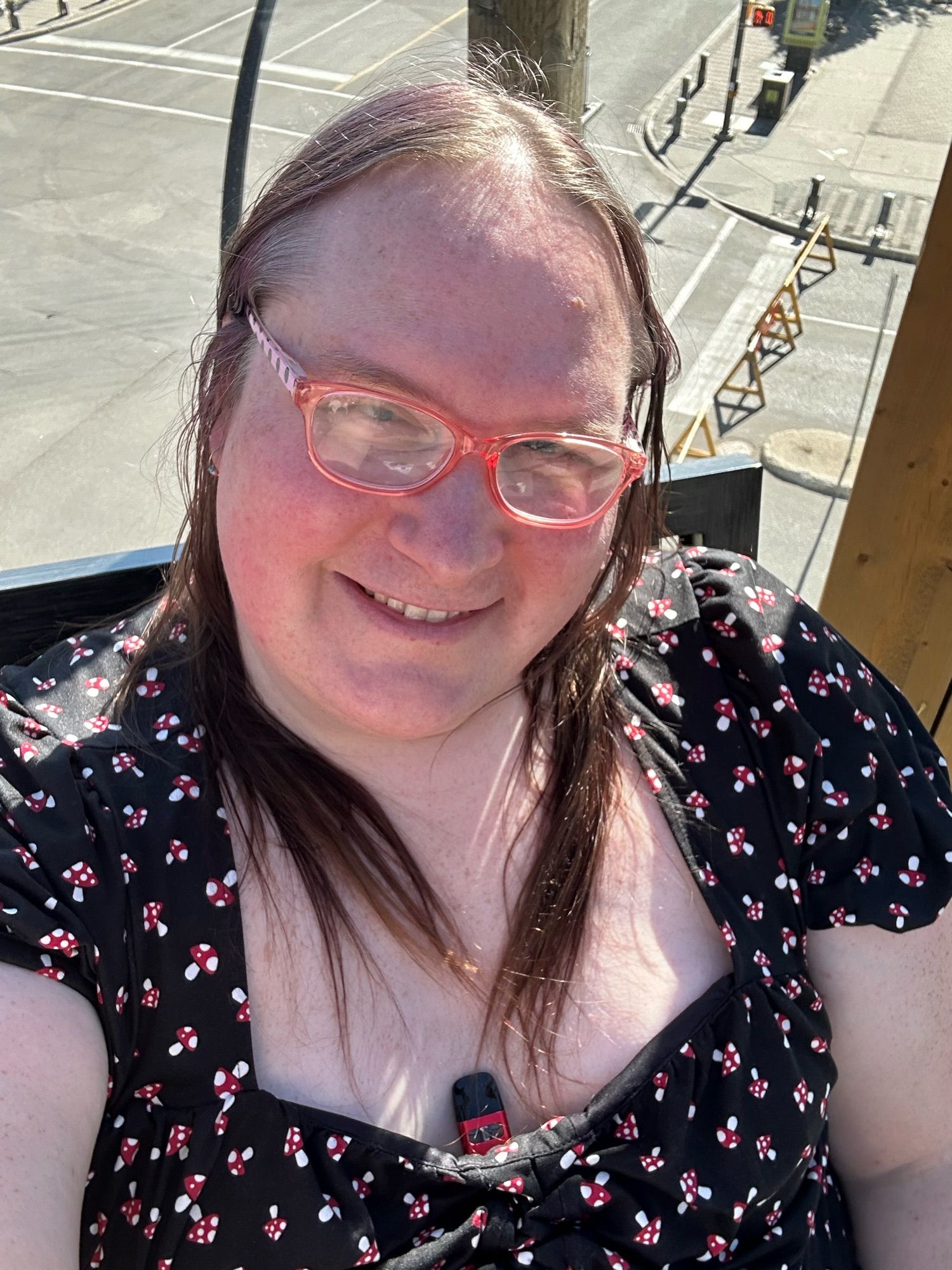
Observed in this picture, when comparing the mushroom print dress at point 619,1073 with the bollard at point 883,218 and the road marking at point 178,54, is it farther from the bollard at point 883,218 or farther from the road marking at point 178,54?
the road marking at point 178,54

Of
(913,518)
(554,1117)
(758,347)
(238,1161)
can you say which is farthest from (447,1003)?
(758,347)

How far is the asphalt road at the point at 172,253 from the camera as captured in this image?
27.6ft

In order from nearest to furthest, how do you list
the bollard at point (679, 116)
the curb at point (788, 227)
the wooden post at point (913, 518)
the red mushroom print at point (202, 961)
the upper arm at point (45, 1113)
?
the upper arm at point (45, 1113), the red mushroom print at point (202, 961), the wooden post at point (913, 518), the curb at point (788, 227), the bollard at point (679, 116)

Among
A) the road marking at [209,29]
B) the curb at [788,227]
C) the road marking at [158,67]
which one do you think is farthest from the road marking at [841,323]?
the road marking at [209,29]

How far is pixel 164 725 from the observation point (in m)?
1.38

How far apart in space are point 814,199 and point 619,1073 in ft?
46.4

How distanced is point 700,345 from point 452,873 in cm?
1025

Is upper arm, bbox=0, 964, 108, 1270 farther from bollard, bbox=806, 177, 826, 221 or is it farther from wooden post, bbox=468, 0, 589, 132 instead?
bollard, bbox=806, 177, 826, 221

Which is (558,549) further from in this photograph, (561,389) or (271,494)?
(271,494)

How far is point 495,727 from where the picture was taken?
150 cm

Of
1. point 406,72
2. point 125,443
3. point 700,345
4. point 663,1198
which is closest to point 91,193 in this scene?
point 125,443

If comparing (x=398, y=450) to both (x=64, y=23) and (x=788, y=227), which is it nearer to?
(x=788, y=227)

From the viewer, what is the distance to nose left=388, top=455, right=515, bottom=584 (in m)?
1.17

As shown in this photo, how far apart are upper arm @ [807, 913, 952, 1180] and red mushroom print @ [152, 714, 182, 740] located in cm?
96
